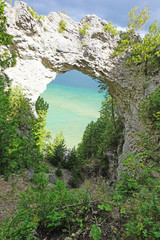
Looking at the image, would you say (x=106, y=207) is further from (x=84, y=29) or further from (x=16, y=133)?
(x=84, y=29)

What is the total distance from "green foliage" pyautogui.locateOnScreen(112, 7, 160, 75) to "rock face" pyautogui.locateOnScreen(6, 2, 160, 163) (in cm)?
50

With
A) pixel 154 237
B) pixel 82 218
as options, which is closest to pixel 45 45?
pixel 82 218

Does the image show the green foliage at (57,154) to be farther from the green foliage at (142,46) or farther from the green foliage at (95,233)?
the green foliage at (95,233)

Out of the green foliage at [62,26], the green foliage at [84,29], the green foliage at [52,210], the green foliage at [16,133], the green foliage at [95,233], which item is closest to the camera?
the green foliage at [95,233]

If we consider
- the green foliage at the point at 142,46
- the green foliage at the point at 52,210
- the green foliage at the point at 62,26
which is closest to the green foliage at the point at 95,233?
the green foliage at the point at 52,210

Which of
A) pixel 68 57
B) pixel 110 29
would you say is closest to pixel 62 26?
pixel 68 57

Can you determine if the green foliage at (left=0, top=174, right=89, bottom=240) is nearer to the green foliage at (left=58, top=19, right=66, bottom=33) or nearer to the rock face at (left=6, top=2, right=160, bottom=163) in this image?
the rock face at (left=6, top=2, right=160, bottom=163)

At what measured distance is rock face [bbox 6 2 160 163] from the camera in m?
7.03

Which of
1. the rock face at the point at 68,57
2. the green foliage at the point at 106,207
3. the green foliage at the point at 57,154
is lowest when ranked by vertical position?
the green foliage at the point at 106,207

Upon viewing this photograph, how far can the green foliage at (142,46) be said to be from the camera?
732 centimetres

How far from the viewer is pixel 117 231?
1.93 meters

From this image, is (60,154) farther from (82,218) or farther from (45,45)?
(82,218)

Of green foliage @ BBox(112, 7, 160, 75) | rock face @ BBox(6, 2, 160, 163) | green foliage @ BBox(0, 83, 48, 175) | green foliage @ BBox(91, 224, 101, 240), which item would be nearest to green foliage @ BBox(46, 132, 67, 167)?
green foliage @ BBox(0, 83, 48, 175)

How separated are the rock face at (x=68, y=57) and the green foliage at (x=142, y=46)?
498mm
